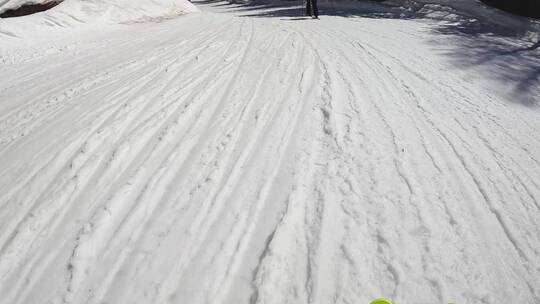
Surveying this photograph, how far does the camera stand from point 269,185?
8.82ft

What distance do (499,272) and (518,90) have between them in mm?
3795

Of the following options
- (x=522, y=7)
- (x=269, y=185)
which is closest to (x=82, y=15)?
(x=269, y=185)

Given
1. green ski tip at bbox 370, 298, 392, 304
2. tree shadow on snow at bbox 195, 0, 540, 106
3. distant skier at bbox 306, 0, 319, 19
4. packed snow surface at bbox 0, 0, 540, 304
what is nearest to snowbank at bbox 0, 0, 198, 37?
packed snow surface at bbox 0, 0, 540, 304

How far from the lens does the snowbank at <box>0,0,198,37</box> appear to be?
7457 mm

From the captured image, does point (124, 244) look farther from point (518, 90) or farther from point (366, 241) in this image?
point (518, 90)

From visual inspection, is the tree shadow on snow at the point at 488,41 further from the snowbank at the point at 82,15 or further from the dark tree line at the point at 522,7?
the snowbank at the point at 82,15

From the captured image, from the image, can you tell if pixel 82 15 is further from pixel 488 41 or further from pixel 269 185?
pixel 488 41

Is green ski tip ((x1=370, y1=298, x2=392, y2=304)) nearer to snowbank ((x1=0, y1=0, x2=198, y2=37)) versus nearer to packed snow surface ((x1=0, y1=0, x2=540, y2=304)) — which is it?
packed snow surface ((x1=0, y1=0, x2=540, y2=304))

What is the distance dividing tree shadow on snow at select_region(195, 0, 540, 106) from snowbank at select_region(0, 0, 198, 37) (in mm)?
8172

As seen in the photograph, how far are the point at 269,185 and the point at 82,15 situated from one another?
8875mm

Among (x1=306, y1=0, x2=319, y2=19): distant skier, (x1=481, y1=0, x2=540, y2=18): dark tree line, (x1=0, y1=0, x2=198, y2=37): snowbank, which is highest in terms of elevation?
(x1=0, y1=0, x2=198, y2=37): snowbank

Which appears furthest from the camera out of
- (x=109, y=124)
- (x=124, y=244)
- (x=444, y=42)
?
(x=444, y=42)

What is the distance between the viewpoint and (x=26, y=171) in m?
2.83

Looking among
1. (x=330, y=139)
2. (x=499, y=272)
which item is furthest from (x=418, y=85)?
(x=499, y=272)
